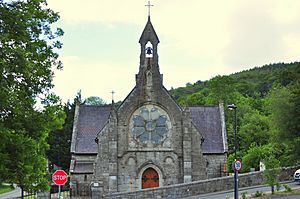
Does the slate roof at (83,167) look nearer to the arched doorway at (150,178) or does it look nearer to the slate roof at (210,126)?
the arched doorway at (150,178)

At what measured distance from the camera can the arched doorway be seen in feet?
122

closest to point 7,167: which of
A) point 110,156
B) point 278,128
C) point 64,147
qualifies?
point 110,156

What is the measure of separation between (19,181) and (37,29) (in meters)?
5.47

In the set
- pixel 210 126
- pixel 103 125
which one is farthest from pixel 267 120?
pixel 103 125

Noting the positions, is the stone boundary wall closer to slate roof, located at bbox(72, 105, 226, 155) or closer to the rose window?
the rose window

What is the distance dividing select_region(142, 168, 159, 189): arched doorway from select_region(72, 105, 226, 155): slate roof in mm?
5973

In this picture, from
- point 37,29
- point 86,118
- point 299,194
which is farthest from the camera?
point 86,118

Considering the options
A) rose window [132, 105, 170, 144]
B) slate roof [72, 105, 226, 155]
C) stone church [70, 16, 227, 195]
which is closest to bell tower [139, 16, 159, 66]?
stone church [70, 16, 227, 195]

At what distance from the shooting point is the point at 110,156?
121 ft

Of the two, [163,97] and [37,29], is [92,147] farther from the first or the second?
[37,29]

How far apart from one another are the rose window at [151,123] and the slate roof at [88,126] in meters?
6.58

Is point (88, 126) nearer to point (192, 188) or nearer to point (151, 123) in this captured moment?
point (151, 123)

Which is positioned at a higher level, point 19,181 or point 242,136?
point 242,136

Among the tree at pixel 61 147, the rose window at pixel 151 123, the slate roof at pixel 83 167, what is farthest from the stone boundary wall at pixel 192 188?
the tree at pixel 61 147
